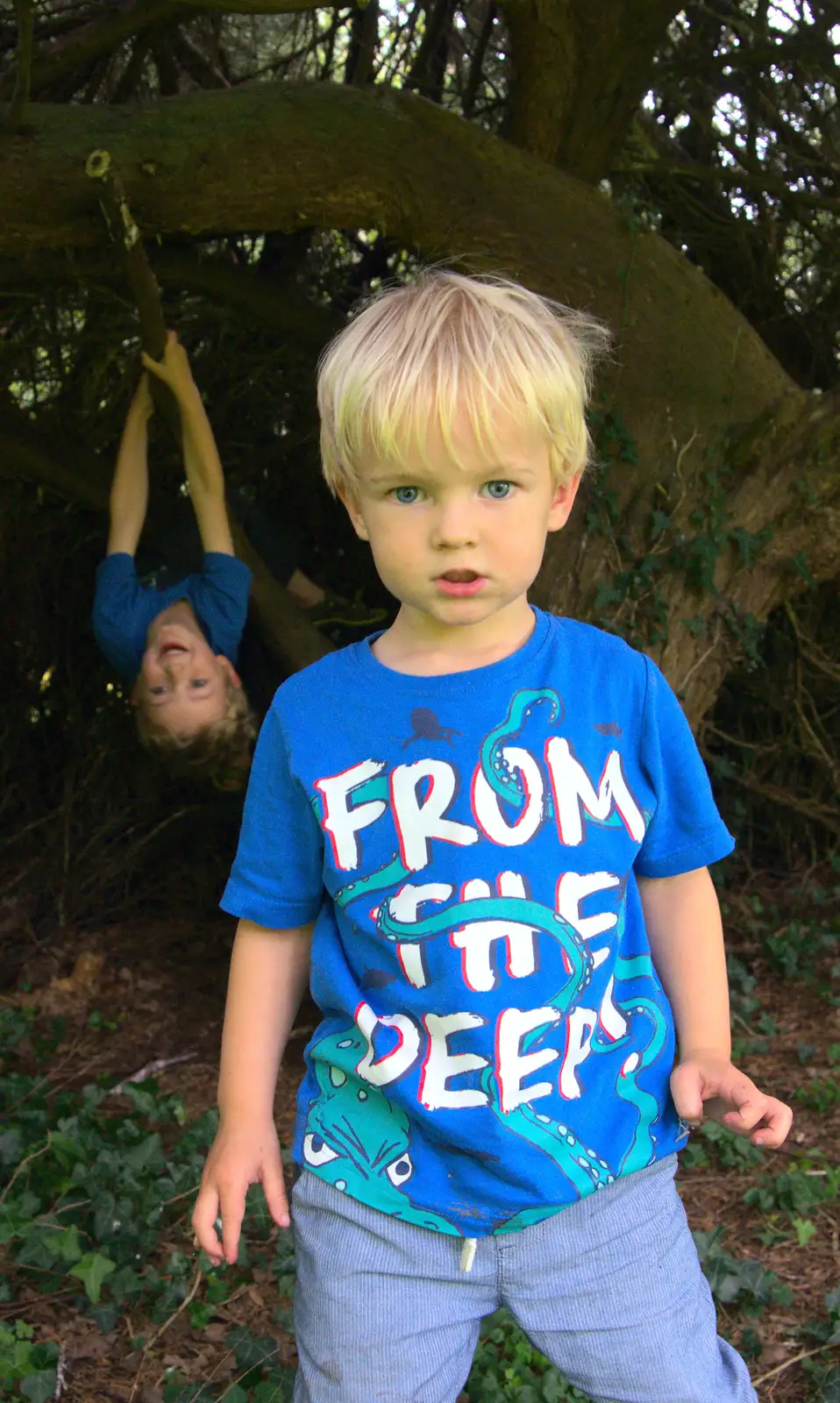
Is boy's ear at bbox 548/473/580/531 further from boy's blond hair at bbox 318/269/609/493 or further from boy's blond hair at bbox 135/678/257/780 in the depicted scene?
boy's blond hair at bbox 135/678/257/780

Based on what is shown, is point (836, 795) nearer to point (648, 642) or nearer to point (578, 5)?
point (648, 642)

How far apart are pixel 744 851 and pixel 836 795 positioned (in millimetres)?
412

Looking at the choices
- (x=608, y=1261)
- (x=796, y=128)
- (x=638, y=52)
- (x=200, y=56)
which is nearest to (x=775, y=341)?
(x=796, y=128)

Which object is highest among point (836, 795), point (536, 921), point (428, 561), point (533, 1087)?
point (428, 561)

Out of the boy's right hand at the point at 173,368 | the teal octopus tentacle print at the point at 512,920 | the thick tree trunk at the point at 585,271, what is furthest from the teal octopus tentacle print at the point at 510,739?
the boy's right hand at the point at 173,368

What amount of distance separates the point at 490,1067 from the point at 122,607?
254 cm

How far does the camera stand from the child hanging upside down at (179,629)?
3414 millimetres

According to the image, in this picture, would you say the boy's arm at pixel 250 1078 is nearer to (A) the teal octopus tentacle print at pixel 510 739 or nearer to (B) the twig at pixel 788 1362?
(A) the teal octopus tentacle print at pixel 510 739

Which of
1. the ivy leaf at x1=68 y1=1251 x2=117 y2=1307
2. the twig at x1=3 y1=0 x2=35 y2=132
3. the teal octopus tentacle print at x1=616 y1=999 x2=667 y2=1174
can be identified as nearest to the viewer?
the teal octopus tentacle print at x1=616 y1=999 x2=667 y2=1174

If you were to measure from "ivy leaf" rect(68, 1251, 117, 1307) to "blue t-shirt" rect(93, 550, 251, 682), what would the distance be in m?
1.63

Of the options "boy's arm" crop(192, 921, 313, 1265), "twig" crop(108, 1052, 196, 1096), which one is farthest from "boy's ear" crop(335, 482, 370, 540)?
"twig" crop(108, 1052, 196, 1096)

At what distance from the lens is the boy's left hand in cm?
127

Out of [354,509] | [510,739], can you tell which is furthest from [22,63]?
[510,739]

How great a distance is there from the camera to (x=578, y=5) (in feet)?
10.0
